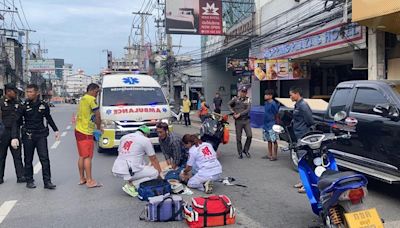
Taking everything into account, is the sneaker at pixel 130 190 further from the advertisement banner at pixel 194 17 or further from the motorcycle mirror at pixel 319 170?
the advertisement banner at pixel 194 17

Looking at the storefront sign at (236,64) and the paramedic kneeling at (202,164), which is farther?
the storefront sign at (236,64)

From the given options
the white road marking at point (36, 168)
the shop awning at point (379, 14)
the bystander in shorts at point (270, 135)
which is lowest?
the white road marking at point (36, 168)

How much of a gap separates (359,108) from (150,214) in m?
3.89

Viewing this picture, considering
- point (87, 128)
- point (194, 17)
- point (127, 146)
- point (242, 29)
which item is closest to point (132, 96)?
point (87, 128)

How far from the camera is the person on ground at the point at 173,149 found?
7.58 m

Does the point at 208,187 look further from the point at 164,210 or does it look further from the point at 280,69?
the point at 280,69

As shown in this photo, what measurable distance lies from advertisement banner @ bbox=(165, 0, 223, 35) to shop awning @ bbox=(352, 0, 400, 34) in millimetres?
12103

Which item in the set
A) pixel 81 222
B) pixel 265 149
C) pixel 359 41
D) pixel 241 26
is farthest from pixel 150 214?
pixel 241 26

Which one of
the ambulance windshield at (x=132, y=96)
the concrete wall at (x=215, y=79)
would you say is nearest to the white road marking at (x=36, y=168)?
the ambulance windshield at (x=132, y=96)

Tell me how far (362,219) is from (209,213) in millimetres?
1884

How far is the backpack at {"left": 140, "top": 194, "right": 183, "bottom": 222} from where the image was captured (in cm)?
539

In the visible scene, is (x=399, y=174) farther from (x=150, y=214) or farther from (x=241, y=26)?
(x=241, y=26)

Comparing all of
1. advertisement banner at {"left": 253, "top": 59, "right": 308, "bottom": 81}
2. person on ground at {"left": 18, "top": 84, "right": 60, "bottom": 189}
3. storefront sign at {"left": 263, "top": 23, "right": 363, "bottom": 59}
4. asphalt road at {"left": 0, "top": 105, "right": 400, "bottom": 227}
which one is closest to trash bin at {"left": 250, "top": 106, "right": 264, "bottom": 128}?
advertisement banner at {"left": 253, "top": 59, "right": 308, "bottom": 81}

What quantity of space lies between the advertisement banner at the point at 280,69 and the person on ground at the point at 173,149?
13665 millimetres
